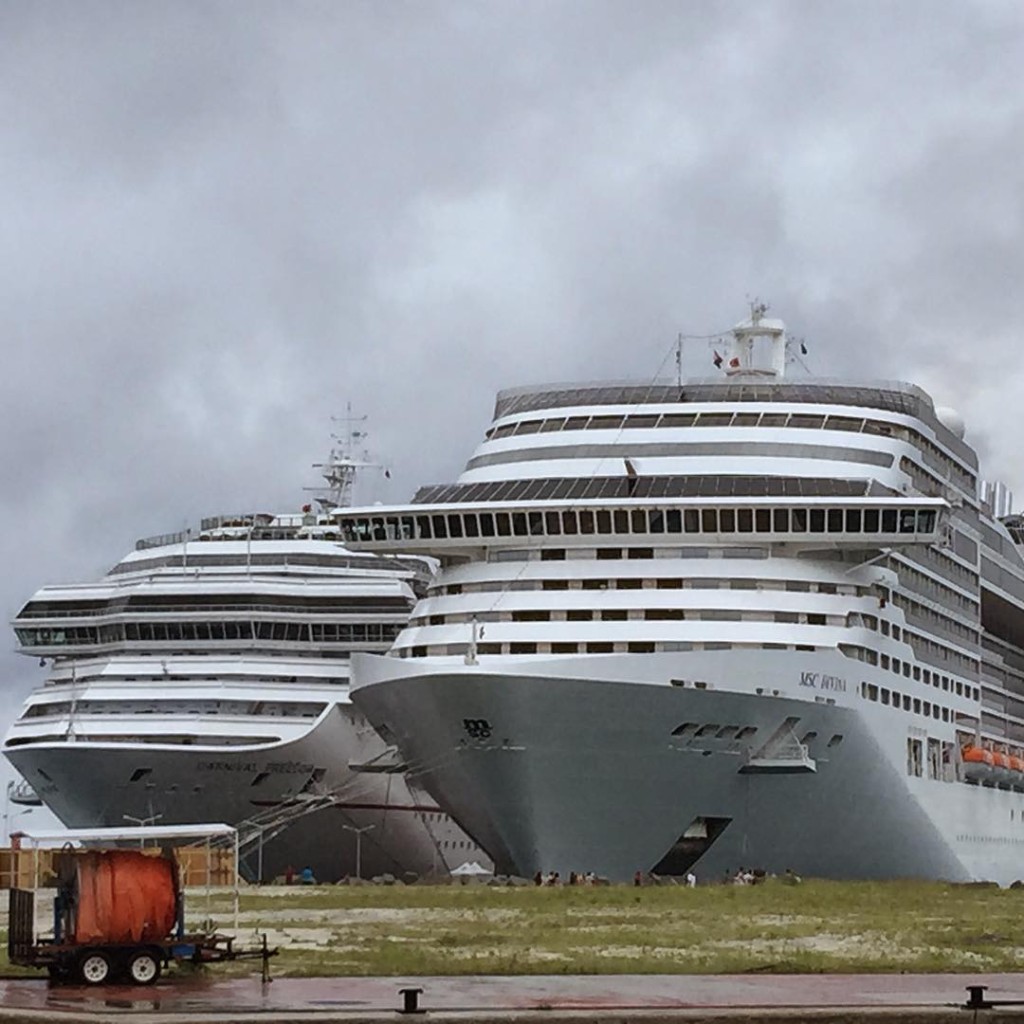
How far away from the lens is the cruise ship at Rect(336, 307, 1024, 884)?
5266 cm

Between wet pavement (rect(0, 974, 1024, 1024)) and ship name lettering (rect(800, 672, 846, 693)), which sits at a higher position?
ship name lettering (rect(800, 672, 846, 693))

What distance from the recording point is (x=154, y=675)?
257 feet

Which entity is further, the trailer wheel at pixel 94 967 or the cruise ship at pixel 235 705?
the cruise ship at pixel 235 705

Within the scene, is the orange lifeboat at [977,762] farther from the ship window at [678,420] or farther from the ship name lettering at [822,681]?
the ship name lettering at [822,681]

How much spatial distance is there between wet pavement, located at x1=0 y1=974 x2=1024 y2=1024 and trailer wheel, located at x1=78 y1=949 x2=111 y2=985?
0.34 meters

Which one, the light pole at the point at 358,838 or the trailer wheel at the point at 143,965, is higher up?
the light pole at the point at 358,838

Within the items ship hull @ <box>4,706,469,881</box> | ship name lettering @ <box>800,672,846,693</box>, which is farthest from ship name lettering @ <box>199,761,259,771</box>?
ship name lettering @ <box>800,672,846,693</box>

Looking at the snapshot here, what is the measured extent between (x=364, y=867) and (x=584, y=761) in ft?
83.4

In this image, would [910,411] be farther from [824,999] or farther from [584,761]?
[824,999]

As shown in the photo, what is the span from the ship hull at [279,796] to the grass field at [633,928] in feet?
55.4

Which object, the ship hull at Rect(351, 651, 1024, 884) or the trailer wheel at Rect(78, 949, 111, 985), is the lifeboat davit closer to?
the ship hull at Rect(351, 651, 1024, 884)

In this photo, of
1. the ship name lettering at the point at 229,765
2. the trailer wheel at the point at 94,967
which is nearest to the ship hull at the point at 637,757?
the ship name lettering at the point at 229,765

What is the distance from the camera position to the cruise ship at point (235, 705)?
72750 mm

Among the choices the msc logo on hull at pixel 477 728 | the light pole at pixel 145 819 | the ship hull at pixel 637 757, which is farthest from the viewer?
the light pole at pixel 145 819
